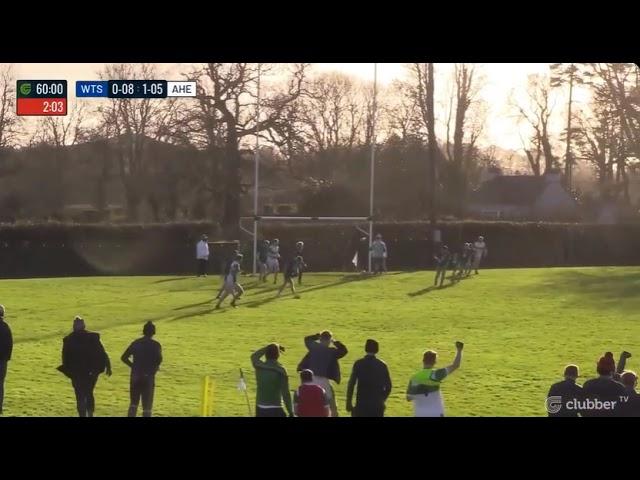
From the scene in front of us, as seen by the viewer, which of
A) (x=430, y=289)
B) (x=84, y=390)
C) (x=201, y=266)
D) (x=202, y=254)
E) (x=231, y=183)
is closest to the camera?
(x=84, y=390)

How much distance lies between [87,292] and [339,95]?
1488cm

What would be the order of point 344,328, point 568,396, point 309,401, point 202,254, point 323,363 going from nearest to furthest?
1. point 568,396
2. point 309,401
3. point 323,363
4. point 344,328
5. point 202,254

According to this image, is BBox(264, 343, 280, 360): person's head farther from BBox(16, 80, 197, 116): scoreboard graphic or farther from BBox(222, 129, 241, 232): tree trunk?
BBox(222, 129, 241, 232): tree trunk

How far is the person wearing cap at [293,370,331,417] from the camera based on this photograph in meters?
10.7

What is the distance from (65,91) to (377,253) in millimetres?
23250

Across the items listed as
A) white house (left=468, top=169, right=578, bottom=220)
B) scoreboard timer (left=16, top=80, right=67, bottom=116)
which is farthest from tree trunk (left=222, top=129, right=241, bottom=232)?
scoreboard timer (left=16, top=80, right=67, bottom=116)

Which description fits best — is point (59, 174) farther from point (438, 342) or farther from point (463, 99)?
point (463, 99)

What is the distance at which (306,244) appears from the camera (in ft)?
140

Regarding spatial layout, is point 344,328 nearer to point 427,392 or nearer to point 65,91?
point 65,91

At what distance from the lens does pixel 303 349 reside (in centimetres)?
1969

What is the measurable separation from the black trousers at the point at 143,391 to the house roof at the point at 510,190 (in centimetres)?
4227

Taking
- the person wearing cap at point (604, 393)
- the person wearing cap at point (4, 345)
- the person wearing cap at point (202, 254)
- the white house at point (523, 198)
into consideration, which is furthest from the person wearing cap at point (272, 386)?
the white house at point (523, 198)

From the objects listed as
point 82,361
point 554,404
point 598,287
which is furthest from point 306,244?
point 554,404
